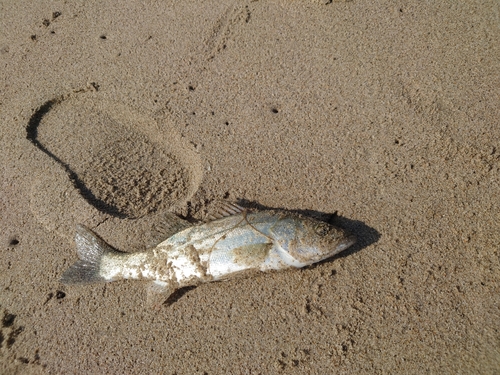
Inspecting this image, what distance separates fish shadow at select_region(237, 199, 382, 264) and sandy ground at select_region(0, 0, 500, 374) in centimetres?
2

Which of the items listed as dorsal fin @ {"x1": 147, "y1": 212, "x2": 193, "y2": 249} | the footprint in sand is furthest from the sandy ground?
dorsal fin @ {"x1": 147, "y1": 212, "x2": 193, "y2": 249}

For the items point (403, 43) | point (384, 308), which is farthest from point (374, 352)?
point (403, 43)

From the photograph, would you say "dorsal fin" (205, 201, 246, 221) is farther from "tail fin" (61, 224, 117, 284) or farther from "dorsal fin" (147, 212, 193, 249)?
"tail fin" (61, 224, 117, 284)

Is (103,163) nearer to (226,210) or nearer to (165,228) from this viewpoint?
(165,228)

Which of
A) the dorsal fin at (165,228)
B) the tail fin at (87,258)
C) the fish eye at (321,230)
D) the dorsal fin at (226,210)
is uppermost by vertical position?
the fish eye at (321,230)

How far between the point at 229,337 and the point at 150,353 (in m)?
0.67

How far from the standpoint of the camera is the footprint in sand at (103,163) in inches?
144

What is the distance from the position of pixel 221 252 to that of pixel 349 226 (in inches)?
46.7

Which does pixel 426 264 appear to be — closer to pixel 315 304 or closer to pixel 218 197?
pixel 315 304

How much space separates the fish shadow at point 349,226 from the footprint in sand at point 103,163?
0.89 m

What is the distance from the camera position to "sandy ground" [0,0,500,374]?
3.00m

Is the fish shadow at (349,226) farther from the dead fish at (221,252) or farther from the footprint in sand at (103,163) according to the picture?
the footprint in sand at (103,163)

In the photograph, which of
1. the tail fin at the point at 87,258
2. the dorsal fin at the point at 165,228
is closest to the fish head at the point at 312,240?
the dorsal fin at the point at 165,228

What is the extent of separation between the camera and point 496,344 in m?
2.78
